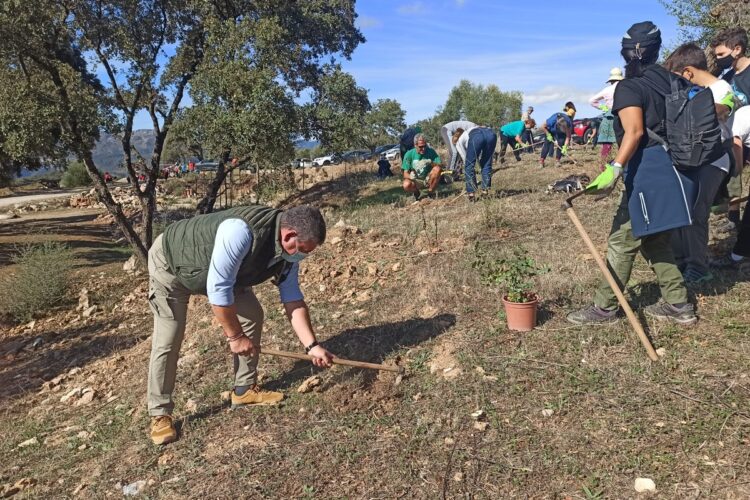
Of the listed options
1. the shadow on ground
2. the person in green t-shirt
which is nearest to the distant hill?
the person in green t-shirt

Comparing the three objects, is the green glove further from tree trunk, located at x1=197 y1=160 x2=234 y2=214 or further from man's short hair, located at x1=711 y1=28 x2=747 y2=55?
tree trunk, located at x1=197 y1=160 x2=234 y2=214

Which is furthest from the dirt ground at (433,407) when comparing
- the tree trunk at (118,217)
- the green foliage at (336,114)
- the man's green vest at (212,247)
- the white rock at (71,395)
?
the green foliage at (336,114)

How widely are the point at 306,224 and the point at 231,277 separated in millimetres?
483

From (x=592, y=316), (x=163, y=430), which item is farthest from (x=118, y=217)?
(x=592, y=316)

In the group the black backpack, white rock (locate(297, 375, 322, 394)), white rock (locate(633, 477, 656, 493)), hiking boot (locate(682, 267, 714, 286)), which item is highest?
the black backpack

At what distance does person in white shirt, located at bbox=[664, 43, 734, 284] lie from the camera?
3348mm

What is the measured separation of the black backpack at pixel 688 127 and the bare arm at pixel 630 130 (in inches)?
5.6

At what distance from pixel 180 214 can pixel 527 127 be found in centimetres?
1117

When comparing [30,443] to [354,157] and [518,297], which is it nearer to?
[518,297]

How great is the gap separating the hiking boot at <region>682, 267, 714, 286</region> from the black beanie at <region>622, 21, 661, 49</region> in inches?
70.6

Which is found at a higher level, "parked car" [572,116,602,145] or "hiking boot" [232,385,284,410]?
"parked car" [572,116,602,145]

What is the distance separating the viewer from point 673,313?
3.33 meters

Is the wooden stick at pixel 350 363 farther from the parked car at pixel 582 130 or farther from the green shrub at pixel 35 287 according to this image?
the parked car at pixel 582 130

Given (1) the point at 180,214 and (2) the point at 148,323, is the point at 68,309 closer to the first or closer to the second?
(2) the point at 148,323
